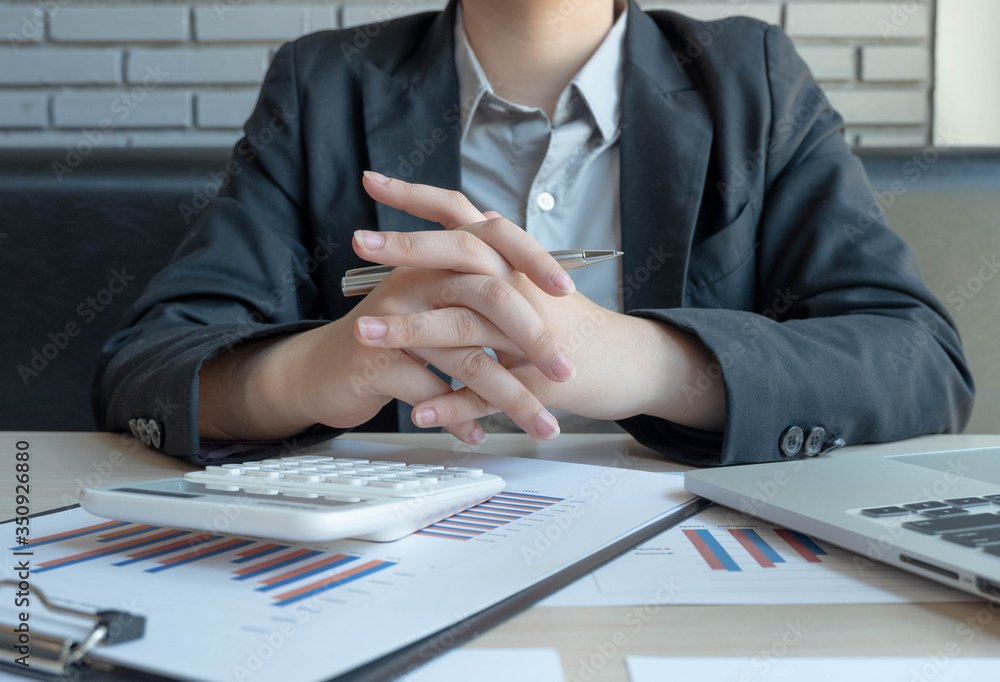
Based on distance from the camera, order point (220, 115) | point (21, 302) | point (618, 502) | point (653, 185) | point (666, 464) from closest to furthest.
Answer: point (618, 502), point (666, 464), point (653, 185), point (21, 302), point (220, 115)

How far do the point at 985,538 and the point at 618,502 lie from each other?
0.21m

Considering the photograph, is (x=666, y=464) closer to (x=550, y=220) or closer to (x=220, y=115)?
(x=550, y=220)

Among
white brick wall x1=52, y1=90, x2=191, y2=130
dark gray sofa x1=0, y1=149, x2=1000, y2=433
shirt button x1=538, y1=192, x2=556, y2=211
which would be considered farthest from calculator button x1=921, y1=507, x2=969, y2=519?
white brick wall x1=52, y1=90, x2=191, y2=130

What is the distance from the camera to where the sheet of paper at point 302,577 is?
0.91 ft

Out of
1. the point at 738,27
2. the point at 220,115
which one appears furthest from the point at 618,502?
the point at 220,115

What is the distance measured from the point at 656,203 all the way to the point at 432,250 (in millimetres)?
512

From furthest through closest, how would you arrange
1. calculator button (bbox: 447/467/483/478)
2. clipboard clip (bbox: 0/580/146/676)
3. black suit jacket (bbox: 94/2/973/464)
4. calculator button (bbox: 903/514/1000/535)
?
1. black suit jacket (bbox: 94/2/973/464)
2. calculator button (bbox: 447/467/483/478)
3. calculator button (bbox: 903/514/1000/535)
4. clipboard clip (bbox: 0/580/146/676)

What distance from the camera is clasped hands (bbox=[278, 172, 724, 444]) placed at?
1.87ft

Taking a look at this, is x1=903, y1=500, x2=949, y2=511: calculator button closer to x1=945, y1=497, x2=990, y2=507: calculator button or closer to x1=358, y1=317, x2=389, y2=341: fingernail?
x1=945, y1=497, x2=990, y2=507: calculator button

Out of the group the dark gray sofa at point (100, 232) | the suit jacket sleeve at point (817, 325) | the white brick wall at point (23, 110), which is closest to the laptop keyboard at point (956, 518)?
the suit jacket sleeve at point (817, 325)

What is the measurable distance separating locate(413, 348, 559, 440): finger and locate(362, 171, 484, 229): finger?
12 centimetres

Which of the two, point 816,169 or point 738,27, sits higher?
point 738,27

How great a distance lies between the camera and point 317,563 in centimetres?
38

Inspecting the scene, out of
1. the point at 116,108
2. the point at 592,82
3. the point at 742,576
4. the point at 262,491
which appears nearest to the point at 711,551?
the point at 742,576
